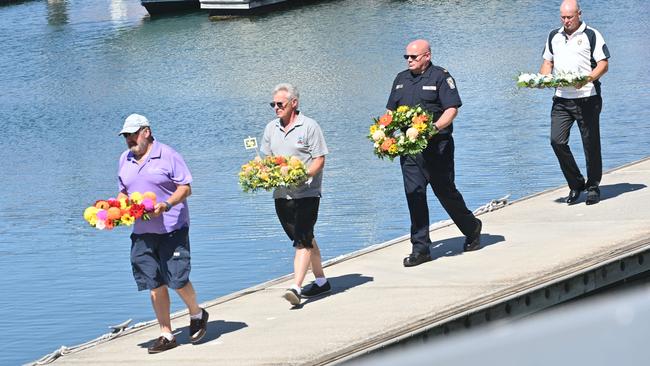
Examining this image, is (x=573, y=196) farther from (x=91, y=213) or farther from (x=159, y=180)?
(x=91, y=213)

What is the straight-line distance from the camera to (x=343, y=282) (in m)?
8.48

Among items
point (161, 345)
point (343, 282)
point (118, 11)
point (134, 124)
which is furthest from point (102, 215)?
point (118, 11)

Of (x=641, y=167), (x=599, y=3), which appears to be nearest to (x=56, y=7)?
(x=599, y=3)

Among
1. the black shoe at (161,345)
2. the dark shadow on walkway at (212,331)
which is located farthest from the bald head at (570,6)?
the black shoe at (161,345)

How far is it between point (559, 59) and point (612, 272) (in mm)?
2750

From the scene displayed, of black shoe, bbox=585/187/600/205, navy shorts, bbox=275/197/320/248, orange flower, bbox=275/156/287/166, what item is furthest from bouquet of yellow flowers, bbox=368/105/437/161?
black shoe, bbox=585/187/600/205

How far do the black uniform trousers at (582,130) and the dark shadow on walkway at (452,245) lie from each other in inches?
48.3

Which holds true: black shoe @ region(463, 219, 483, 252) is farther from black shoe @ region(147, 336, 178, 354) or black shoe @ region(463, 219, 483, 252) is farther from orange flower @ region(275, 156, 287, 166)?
black shoe @ region(147, 336, 178, 354)

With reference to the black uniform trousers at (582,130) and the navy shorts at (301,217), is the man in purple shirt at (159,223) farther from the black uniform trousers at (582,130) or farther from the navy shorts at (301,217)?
the black uniform trousers at (582,130)

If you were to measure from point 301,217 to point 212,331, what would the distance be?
97 centimetres

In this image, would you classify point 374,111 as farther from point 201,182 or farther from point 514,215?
point 514,215

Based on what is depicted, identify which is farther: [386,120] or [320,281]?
[386,120]

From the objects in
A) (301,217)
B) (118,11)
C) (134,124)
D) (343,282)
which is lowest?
(118,11)

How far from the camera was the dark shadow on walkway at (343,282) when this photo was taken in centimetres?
813
